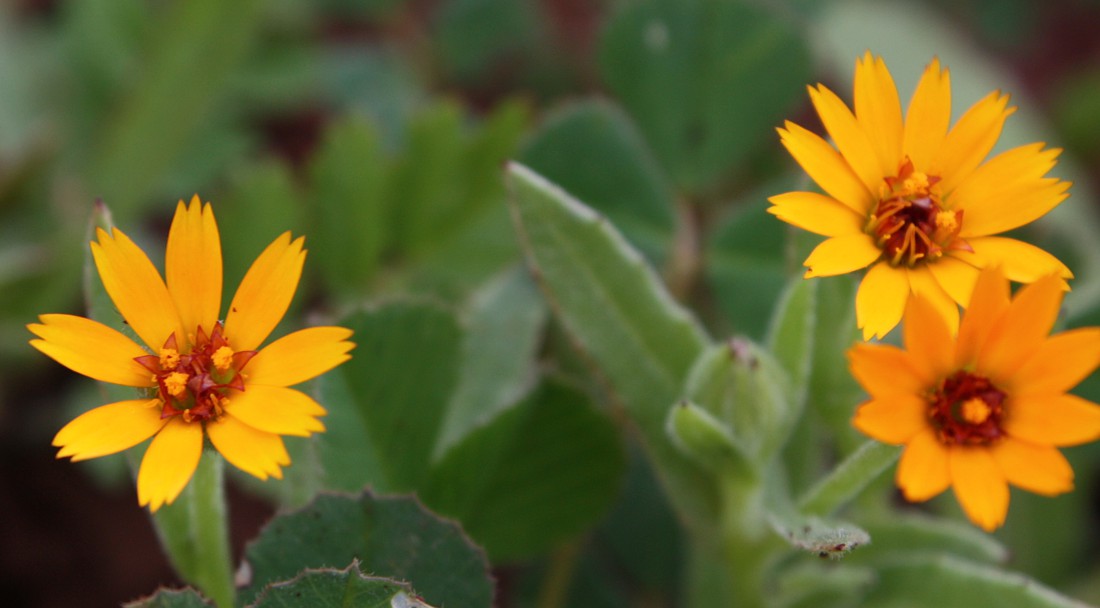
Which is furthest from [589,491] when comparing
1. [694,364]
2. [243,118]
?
[243,118]

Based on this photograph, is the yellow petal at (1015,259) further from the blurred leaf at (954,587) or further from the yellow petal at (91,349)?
the yellow petal at (91,349)

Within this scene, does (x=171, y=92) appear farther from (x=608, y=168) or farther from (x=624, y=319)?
(x=624, y=319)

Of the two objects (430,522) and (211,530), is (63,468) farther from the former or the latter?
(430,522)

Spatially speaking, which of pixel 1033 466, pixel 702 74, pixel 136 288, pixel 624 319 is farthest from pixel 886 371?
pixel 702 74

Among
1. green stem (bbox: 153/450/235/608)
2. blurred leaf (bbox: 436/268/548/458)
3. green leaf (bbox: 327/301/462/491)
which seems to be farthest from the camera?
blurred leaf (bbox: 436/268/548/458)

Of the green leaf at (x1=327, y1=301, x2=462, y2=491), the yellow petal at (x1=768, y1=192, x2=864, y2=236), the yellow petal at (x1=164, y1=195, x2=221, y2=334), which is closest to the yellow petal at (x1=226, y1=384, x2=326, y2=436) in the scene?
the yellow petal at (x1=164, y1=195, x2=221, y2=334)

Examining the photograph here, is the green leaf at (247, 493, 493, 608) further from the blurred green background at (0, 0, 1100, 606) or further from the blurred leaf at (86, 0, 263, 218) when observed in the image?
the blurred leaf at (86, 0, 263, 218)

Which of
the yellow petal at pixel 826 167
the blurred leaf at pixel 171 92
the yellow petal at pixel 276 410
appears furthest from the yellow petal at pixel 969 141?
the blurred leaf at pixel 171 92
